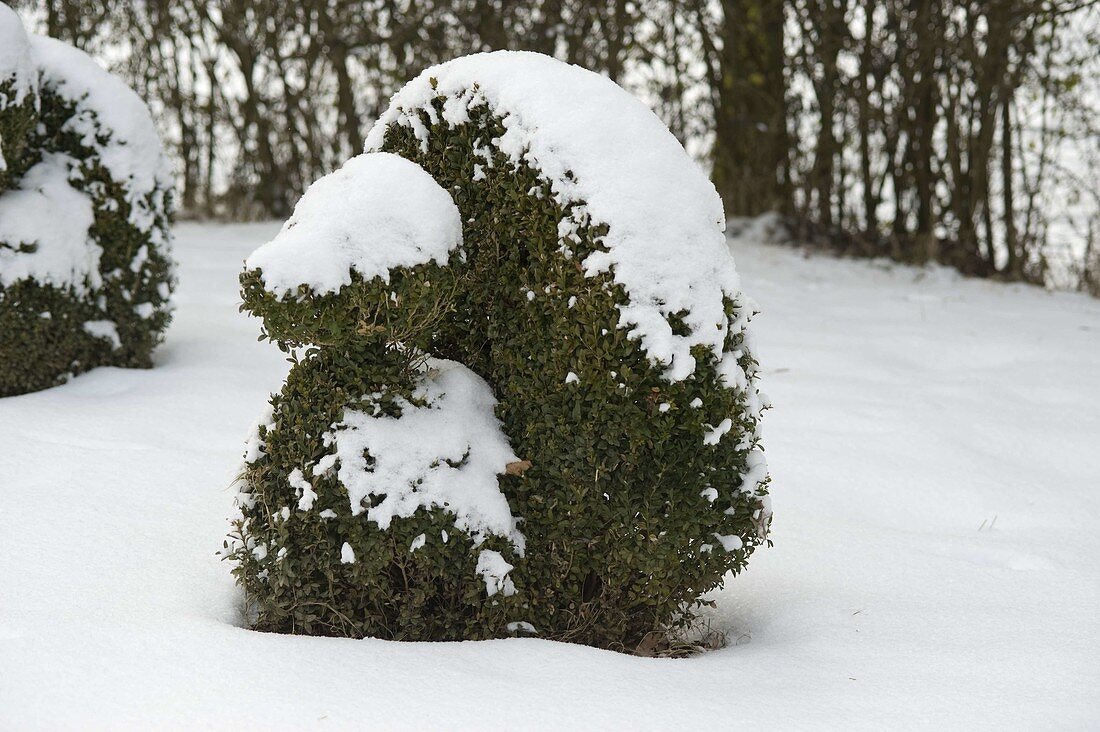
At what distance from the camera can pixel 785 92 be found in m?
9.09

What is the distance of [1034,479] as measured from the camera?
406 centimetres

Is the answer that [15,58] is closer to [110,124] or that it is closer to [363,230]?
[110,124]

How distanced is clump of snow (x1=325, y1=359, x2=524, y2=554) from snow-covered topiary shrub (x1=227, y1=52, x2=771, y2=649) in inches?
0.6

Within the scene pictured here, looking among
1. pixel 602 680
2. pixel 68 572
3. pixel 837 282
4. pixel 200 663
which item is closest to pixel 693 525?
pixel 602 680

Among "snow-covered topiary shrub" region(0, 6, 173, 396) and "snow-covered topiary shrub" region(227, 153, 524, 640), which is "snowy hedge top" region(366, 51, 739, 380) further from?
"snow-covered topiary shrub" region(0, 6, 173, 396)

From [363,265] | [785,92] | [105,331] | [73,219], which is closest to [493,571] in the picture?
[363,265]

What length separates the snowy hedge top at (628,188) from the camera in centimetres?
238

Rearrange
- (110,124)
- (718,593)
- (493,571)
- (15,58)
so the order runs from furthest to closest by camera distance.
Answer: (110,124) < (15,58) < (718,593) < (493,571)

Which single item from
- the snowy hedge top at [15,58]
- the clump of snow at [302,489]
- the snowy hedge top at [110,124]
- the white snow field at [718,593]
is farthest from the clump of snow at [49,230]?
the clump of snow at [302,489]

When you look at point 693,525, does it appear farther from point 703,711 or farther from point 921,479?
point 921,479

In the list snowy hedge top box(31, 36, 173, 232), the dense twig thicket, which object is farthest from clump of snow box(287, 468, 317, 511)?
the dense twig thicket

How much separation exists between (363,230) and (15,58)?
2.64 metres

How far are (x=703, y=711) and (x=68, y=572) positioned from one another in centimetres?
175

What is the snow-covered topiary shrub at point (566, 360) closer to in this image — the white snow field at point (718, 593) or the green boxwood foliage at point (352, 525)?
the green boxwood foliage at point (352, 525)
